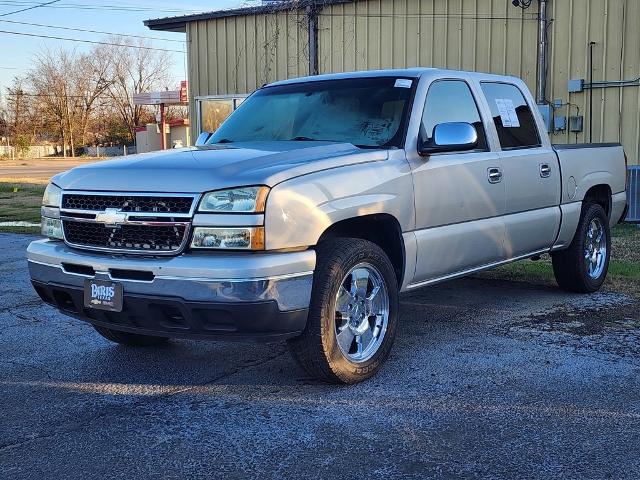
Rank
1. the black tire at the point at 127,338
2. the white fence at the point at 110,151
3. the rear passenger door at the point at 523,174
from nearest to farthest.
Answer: the black tire at the point at 127,338 → the rear passenger door at the point at 523,174 → the white fence at the point at 110,151

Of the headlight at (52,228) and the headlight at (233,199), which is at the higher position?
the headlight at (233,199)

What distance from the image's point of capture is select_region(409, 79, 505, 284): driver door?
5.12 m

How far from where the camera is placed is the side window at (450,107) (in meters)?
5.43

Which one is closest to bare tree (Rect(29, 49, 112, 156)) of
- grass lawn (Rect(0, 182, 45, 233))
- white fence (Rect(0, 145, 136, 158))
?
white fence (Rect(0, 145, 136, 158))

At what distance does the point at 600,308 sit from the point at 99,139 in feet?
260

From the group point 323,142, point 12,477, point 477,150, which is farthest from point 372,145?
point 12,477

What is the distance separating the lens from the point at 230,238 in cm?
400

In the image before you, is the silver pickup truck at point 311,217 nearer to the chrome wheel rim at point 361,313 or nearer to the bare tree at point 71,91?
the chrome wheel rim at point 361,313

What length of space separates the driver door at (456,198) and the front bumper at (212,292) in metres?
1.25

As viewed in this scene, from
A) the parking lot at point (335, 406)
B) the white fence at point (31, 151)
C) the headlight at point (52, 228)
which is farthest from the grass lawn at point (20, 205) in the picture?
the white fence at point (31, 151)

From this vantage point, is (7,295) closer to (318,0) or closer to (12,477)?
(12,477)

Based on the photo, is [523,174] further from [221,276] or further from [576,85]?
[576,85]

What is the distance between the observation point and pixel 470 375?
4.77 m

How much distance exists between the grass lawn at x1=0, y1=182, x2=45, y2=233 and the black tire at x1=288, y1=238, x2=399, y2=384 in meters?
8.90
